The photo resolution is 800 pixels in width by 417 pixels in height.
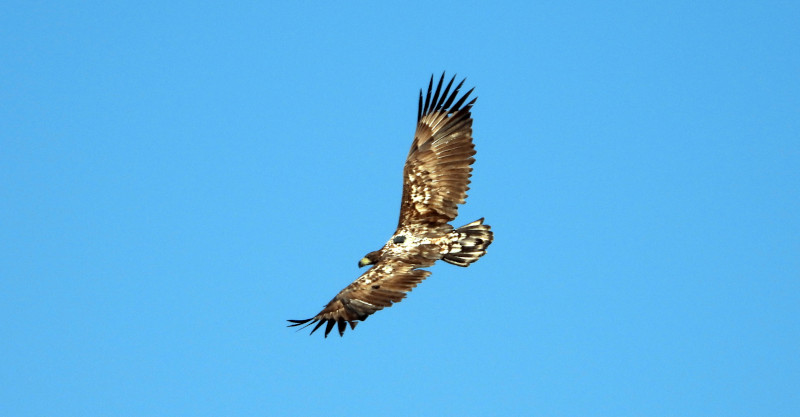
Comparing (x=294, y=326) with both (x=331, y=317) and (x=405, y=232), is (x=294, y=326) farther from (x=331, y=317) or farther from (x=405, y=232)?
(x=405, y=232)

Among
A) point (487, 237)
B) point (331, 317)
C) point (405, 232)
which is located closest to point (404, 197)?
point (405, 232)

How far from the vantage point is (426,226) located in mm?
14422

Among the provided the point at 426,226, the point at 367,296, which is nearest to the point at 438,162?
the point at 426,226

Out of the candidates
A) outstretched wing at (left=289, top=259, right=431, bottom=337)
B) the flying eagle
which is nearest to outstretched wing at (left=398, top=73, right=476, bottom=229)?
the flying eagle

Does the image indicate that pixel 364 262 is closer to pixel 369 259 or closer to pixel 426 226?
pixel 369 259

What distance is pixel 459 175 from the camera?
1466cm

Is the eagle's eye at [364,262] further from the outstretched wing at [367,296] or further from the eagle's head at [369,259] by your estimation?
the outstretched wing at [367,296]

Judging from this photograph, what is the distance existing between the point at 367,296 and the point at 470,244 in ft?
6.41

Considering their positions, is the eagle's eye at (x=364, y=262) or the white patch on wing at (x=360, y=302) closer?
the white patch on wing at (x=360, y=302)

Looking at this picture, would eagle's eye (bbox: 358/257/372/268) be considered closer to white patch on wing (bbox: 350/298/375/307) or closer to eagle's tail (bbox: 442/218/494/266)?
eagle's tail (bbox: 442/218/494/266)

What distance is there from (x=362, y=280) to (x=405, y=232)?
5.58 ft

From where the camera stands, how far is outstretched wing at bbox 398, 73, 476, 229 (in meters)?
14.6

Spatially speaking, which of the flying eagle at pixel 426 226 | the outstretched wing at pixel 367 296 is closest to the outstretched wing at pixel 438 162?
the flying eagle at pixel 426 226

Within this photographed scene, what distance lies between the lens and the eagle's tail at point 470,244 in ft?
45.1
